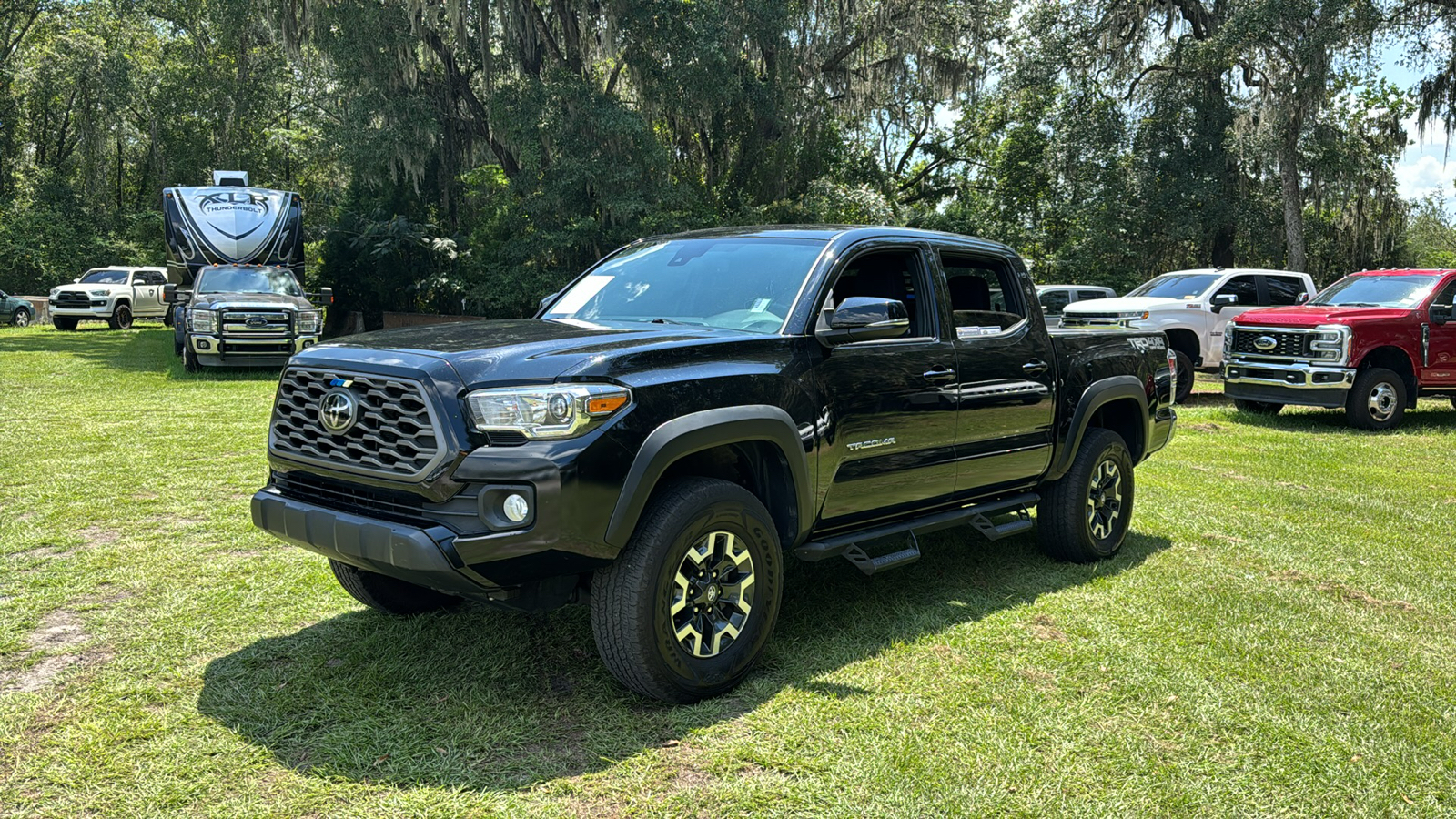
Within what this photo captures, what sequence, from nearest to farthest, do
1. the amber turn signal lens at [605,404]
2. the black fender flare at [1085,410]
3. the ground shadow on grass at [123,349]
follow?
the amber turn signal lens at [605,404] < the black fender flare at [1085,410] < the ground shadow on grass at [123,349]

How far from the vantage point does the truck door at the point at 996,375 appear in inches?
212

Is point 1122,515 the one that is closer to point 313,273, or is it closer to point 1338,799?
point 1338,799

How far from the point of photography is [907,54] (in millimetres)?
27797

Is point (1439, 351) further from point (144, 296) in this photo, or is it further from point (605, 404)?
point (144, 296)

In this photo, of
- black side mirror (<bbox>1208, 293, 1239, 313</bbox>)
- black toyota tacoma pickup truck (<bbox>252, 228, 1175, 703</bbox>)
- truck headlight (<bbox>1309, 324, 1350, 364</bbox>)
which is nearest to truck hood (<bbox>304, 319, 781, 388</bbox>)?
black toyota tacoma pickup truck (<bbox>252, 228, 1175, 703</bbox>)

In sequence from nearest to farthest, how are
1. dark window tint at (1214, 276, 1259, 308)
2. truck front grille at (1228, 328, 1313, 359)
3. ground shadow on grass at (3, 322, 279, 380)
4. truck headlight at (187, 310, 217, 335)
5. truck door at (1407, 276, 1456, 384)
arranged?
truck front grille at (1228, 328, 1313, 359), truck door at (1407, 276, 1456, 384), dark window tint at (1214, 276, 1259, 308), truck headlight at (187, 310, 217, 335), ground shadow on grass at (3, 322, 279, 380)

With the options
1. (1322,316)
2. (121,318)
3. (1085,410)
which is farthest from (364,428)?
(121,318)

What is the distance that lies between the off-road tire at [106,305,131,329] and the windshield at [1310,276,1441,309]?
29.3 meters

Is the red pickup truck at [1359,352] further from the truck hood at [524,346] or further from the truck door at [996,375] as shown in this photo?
the truck hood at [524,346]

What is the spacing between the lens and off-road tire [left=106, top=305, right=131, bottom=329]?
98.6 feet

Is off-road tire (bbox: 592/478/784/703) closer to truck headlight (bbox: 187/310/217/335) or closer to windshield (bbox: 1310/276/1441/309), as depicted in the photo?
windshield (bbox: 1310/276/1441/309)

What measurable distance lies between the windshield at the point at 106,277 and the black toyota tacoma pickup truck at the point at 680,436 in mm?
30140

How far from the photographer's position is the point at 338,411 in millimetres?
3969

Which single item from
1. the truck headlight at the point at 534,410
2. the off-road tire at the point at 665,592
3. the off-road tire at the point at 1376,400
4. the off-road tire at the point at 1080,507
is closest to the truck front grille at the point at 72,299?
the off-road tire at the point at 1376,400
